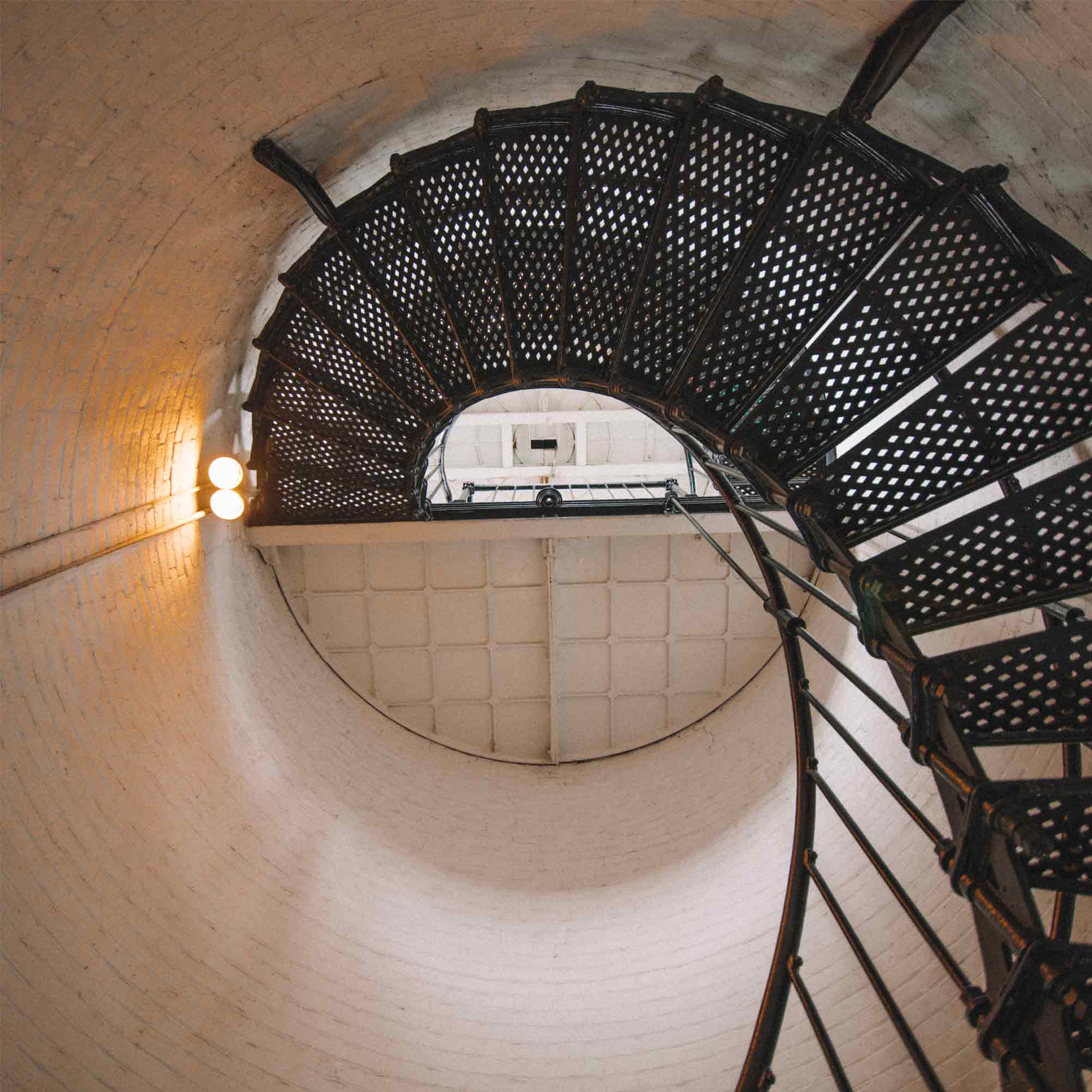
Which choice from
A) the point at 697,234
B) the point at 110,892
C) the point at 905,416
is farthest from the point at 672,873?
the point at 697,234

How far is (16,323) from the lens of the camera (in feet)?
7.12

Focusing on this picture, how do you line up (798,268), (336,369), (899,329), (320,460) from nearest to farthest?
1. (899,329)
2. (798,268)
3. (336,369)
4. (320,460)

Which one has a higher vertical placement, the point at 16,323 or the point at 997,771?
the point at 16,323

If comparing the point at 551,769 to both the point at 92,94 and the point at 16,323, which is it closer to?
the point at 16,323

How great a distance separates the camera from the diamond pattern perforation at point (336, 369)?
3.40 m

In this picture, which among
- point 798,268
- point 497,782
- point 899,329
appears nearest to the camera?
point 899,329

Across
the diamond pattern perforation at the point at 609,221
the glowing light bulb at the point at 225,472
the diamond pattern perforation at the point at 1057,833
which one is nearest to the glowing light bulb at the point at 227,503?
the glowing light bulb at the point at 225,472

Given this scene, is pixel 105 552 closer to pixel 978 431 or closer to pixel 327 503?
pixel 327 503

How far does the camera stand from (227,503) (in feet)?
11.8

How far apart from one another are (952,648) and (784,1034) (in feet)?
6.86

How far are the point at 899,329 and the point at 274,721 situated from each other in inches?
157

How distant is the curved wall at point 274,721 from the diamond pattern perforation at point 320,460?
398 millimetres

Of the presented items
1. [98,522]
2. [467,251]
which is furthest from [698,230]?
[98,522]

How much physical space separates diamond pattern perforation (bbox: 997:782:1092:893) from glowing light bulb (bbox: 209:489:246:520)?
3.50 m
